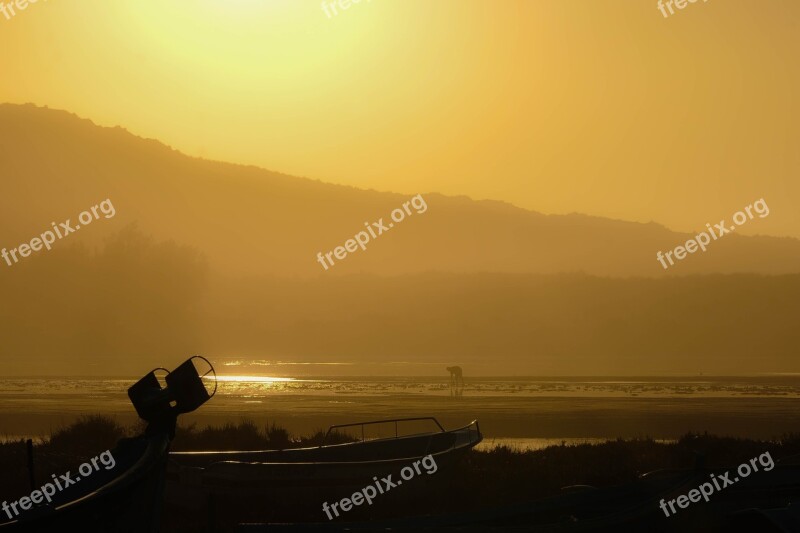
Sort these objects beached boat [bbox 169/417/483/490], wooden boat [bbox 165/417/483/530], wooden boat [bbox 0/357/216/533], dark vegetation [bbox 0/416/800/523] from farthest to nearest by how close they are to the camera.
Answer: dark vegetation [bbox 0/416/800/523]
beached boat [bbox 169/417/483/490]
wooden boat [bbox 165/417/483/530]
wooden boat [bbox 0/357/216/533]

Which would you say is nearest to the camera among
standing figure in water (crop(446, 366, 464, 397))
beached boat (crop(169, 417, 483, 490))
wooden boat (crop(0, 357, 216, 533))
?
wooden boat (crop(0, 357, 216, 533))

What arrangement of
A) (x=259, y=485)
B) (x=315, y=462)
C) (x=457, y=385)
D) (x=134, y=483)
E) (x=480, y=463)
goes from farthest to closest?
1. (x=457, y=385)
2. (x=480, y=463)
3. (x=315, y=462)
4. (x=259, y=485)
5. (x=134, y=483)

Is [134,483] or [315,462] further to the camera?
[315,462]

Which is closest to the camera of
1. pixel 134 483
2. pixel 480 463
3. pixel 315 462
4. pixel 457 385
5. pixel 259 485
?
pixel 134 483

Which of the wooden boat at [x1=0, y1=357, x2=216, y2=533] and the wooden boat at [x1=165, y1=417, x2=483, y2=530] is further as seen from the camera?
the wooden boat at [x1=165, y1=417, x2=483, y2=530]

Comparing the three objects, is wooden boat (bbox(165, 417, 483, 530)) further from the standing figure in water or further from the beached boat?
the standing figure in water

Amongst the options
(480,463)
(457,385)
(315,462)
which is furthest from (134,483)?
(457,385)

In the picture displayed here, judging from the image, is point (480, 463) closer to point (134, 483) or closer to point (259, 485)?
point (259, 485)

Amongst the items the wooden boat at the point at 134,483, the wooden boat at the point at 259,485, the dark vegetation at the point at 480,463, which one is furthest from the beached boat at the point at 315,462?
the wooden boat at the point at 134,483

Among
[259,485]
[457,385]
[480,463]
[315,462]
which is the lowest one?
[480,463]

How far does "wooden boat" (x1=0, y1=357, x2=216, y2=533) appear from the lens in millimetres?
13125

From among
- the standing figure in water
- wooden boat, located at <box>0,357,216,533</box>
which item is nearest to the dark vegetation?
wooden boat, located at <box>0,357,216,533</box>

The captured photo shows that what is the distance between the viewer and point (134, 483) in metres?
14.4

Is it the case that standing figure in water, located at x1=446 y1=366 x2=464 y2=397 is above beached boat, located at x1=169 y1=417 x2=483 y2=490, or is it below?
above
